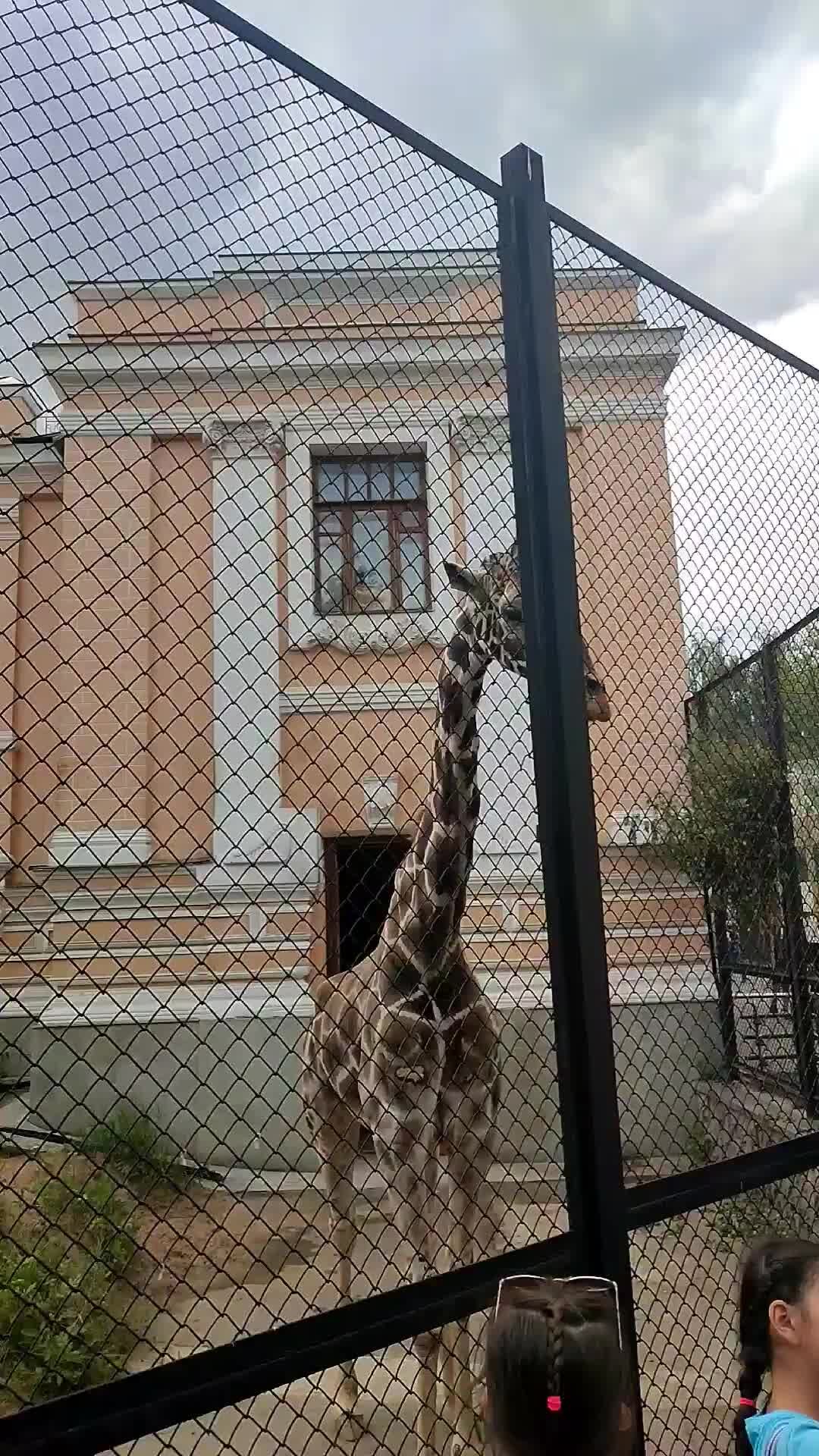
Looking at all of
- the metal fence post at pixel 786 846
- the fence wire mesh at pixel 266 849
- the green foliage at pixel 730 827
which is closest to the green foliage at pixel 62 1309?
the fence wire mesh at pixel 266 849

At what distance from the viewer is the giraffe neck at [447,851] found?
3.07 metres

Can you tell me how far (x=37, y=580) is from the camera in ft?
24.6

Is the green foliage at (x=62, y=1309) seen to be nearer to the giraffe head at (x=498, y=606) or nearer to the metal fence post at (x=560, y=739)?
the metal fence post at (x=560, y=739)

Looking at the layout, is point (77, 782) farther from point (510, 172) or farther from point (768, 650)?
point (510, 172)

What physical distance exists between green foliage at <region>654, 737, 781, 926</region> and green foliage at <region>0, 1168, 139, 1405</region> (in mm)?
3167

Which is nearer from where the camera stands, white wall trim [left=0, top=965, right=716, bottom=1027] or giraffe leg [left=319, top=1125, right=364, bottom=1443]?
giraffe leg [left=319, top=1125, right=364, bottom=1443]

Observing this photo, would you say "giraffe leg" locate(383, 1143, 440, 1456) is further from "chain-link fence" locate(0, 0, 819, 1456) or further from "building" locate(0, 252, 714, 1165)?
"building" locate(0, 252, 714, 1165)

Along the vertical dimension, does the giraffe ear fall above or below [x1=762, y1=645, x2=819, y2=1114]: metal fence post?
above

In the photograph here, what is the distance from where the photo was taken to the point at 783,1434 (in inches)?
53.2

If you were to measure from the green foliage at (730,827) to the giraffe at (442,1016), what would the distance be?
183 centimetres

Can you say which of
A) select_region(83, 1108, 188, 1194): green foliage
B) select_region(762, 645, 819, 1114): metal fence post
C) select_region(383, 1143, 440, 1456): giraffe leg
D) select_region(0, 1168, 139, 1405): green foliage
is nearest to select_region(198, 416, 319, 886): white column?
select_region(83, 1108, 188, 1194): green foliage

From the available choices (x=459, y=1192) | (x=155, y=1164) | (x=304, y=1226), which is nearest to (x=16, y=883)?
(x=155, y=1164)

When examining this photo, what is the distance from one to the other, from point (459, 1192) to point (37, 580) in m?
5.93

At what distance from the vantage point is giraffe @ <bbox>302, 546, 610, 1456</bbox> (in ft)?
9.55
